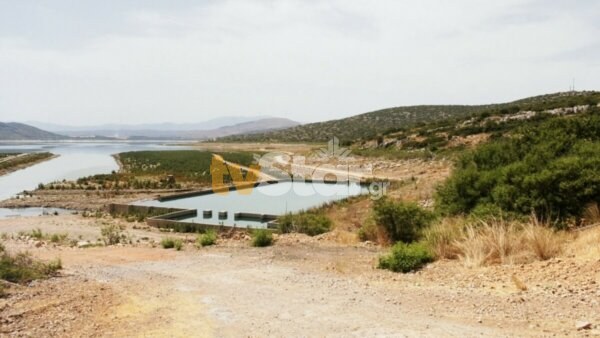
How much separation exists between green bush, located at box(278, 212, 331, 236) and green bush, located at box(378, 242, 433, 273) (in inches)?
240

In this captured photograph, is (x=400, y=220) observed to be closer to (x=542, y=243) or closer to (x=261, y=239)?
(x=261, y=239)

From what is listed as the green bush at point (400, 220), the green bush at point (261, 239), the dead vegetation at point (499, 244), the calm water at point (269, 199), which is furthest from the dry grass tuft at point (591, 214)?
the calm water at point (269, 199)

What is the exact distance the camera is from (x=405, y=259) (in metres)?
8.95

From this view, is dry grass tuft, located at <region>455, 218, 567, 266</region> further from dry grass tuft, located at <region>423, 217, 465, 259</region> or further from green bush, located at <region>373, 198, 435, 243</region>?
green bush, located at <region>373, 198, 435, 243</region>

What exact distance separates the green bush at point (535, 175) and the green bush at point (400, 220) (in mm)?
879

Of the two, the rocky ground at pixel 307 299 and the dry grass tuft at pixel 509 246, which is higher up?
the dry grass tuft at pixel 509 246

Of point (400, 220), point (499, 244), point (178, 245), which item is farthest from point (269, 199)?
point (499, 244)

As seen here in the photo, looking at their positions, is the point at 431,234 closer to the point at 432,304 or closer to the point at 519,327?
the point at 432,304

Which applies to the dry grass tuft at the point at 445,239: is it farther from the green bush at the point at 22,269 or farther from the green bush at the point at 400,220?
the green bush at the point at 22,269

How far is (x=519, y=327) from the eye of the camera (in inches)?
221

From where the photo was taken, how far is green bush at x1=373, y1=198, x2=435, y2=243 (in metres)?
12.5

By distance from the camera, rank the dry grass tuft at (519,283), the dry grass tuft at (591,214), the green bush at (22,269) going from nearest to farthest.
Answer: the dry grass tuft at (519,283) → the green bush at (22,269) → the dry grass tuft at (591,214)

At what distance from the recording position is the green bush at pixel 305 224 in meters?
15.4

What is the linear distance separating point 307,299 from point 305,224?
27.9ft
